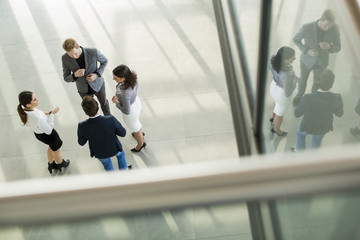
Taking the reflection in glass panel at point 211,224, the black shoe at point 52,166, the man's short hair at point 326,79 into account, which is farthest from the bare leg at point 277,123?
the black shoe at point 52,166

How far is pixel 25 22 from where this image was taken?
22.7ft

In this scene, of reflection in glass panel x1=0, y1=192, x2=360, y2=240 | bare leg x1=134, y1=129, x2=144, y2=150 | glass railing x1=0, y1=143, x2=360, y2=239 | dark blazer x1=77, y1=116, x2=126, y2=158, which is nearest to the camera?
glass railing x1=0, y1=143, x2=360, y2=239

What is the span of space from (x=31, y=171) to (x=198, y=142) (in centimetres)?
213

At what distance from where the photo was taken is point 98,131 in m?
4.14

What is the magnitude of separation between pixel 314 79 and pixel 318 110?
0.20m

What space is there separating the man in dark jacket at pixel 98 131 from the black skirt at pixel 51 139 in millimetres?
707

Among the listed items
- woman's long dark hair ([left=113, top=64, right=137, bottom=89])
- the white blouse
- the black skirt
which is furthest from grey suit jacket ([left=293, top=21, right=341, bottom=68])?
the black skirt

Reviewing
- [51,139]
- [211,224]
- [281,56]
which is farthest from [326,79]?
[51,139]

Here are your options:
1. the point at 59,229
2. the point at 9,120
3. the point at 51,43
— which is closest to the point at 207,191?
the point at 59,229

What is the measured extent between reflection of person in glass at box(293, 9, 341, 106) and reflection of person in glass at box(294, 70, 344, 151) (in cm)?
5

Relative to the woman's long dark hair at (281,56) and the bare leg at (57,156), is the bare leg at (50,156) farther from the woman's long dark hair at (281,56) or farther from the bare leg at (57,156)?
the woman's long dark hair at (281,56)

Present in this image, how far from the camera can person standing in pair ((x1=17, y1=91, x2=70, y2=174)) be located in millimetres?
4387

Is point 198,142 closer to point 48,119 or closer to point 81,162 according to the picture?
point 81,162

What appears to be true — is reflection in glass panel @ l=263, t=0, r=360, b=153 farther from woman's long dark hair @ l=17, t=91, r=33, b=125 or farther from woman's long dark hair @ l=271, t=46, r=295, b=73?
woman's long dark hair @ l=17, t=91, r=33, b=125
